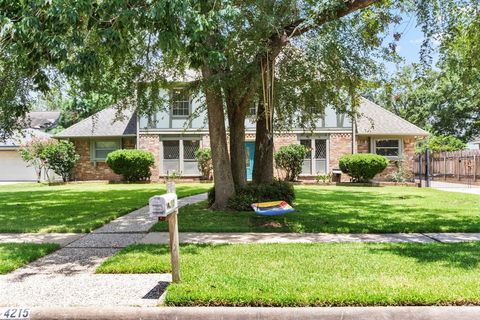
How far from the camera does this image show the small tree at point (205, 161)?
77.6 ft

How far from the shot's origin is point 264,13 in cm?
880

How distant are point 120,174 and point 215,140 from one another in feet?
46.0

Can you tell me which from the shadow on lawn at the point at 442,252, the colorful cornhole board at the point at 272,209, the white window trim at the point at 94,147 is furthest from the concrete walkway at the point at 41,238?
the white window trim at the point at 94,147

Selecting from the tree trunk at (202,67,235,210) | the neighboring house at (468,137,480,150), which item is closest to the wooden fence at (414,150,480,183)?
the neighboring house at (468,137,480,150)

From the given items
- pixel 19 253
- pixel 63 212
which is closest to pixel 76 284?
pixel 19 253

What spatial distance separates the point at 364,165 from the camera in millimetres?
21859

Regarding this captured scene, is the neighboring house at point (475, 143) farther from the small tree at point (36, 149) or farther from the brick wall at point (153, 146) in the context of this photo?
the small tree at point (36, 149)

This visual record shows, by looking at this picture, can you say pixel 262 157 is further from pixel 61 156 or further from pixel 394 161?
pixel 61 156

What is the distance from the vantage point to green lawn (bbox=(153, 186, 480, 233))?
860 cm

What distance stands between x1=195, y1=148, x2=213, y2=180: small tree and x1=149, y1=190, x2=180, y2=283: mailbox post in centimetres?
1864

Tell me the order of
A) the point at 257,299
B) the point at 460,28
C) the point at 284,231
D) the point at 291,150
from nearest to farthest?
the point at 257,299 < the point at 284,231 < the point at 460,28 < the point at 291,150

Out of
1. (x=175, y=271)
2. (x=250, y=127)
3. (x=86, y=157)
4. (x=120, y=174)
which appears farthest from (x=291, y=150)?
(x=175, y=271)

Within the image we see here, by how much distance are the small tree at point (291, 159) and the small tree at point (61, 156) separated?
1104 cm

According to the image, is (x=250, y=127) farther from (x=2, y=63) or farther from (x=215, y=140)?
(x=2, y=63)
